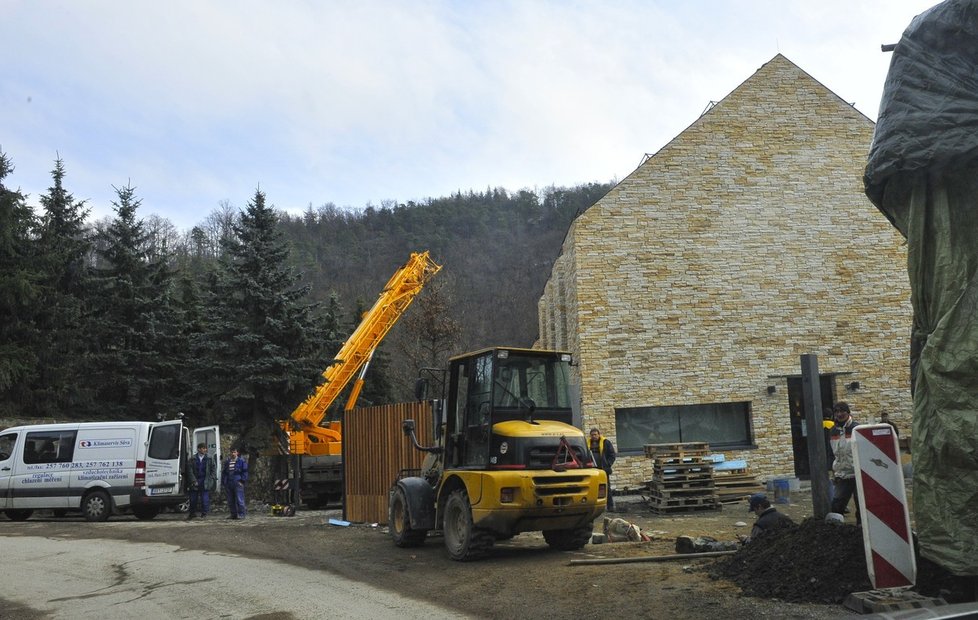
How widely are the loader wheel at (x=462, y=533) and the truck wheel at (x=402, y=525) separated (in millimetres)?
904

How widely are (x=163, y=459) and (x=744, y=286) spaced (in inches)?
565

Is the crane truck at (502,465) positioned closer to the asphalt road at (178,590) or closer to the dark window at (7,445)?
the asphalt road at (178,590)

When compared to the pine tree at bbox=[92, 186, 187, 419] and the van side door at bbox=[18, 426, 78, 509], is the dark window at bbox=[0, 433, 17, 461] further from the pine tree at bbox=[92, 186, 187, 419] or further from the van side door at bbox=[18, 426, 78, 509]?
the pine tree at bbox=[92, 186, 187, 419]

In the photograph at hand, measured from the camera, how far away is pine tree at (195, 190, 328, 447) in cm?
2433

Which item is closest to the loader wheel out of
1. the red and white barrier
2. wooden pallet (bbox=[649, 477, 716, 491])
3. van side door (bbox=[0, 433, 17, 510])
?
the red and white barrier

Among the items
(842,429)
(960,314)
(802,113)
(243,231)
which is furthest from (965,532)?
(243,231)

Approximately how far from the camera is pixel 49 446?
687 inches

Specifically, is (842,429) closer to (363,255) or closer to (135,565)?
(135,565)

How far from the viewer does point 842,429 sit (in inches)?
370

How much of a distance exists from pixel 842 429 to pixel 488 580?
4.69 m

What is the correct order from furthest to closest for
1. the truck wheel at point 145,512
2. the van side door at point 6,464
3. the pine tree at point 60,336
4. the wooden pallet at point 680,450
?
1. the pine tree at point 60,336
2. the truck wheel at point 145,512
3. the van side door at point 6,464
4. the wooden pallet at point 680,450

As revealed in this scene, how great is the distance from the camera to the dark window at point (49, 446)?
17.4m

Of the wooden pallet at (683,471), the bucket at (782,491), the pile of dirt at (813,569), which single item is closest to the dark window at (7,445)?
the wooden pallet at (683,471)

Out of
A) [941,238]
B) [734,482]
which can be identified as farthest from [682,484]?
[941,238]
